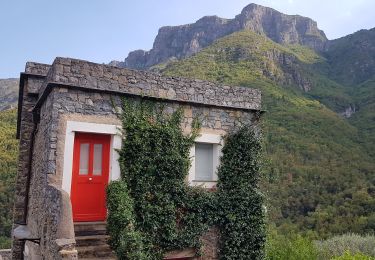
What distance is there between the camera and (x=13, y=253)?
12273 millimetres

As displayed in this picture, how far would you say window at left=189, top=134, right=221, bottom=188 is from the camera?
1039 cm

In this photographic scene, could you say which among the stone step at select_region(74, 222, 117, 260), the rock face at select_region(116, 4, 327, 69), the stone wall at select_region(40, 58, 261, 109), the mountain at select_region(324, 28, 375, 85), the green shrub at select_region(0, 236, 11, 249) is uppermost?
the rock face at select_region(116, 4, 327, 69)

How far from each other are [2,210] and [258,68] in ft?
103


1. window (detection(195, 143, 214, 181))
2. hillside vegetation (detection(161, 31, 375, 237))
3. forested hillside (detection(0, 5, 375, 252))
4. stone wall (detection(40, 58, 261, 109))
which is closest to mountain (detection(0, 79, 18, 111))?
forested hillside (detection(0, 5, 375, 252))

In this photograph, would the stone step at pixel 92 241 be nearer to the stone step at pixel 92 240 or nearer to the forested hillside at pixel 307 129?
the stone step at pixel 92 240

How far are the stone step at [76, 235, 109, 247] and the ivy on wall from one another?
37cm

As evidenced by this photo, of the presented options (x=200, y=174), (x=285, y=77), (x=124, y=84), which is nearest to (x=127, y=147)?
(x=124, y=84)

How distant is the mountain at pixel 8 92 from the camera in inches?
2692

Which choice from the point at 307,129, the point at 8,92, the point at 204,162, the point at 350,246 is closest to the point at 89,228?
the point at 204,162

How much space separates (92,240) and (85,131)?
243 centimetres

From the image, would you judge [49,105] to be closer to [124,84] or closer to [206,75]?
[124,84]

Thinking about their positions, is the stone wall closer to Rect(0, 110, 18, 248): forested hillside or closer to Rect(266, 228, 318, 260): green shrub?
Rect(266, 228, 318, 260): green shrub

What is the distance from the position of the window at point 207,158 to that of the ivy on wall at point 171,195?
22 cm

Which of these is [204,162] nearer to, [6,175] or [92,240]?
[92,240]
